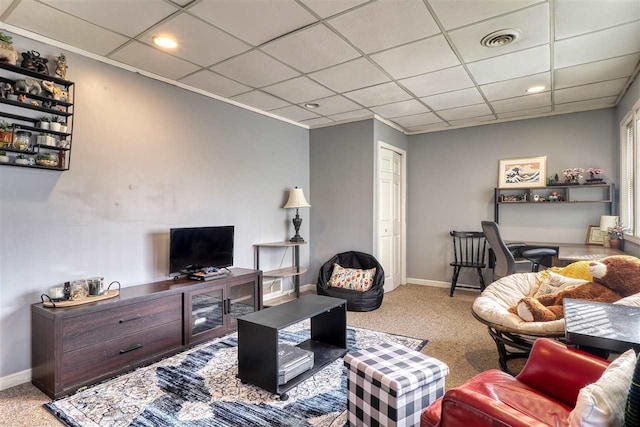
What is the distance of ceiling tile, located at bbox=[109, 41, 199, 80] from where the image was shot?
8.74ft

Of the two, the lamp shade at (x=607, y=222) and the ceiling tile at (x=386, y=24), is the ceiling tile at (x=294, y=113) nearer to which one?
the ceiling tile at (x=386, y=24)

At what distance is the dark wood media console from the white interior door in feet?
7.81

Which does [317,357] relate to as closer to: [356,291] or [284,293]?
[356,291]

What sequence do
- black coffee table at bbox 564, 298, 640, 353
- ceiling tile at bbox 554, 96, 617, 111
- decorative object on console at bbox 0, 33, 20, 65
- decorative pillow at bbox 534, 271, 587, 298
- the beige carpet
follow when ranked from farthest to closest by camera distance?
ceiling tile at bbox 554, 96, 617, 111
decorative pillow at bbox 534, 271, 587, 298
decorative object on console at bbox 0, 33, 20, 65
the beige carpet
black coffee table at bbox 564, 298, 640, 353

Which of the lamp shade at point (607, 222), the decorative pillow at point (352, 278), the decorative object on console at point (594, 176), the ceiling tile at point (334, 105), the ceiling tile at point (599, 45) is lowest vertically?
the decorative pillow at point (352, 278)

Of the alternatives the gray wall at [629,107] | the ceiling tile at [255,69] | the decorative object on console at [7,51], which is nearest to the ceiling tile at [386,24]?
the ceiling tile at [255,69]

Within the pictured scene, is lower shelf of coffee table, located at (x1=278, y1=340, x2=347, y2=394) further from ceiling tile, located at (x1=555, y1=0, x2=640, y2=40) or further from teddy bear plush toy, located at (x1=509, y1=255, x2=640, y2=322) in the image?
ceiling tile, located at (x1=555, y1=0, x2=640, y2=40)

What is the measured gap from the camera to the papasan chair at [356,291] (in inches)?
159

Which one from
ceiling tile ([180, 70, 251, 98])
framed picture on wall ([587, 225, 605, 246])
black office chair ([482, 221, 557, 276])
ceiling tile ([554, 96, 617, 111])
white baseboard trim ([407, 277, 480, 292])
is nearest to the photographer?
ceiling tile ([180, 70, 251, 98])

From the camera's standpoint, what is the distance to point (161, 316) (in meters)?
2.71

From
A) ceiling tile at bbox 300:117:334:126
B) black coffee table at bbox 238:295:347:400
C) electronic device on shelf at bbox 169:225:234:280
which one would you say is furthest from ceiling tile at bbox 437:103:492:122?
electronic device on shelf at bbox 169:225:234:280

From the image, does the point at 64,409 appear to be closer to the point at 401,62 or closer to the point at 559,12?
the point at 401,62

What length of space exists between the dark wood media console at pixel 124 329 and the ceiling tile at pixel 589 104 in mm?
4379

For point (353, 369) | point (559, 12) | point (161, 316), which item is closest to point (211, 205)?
point (161, 316)
